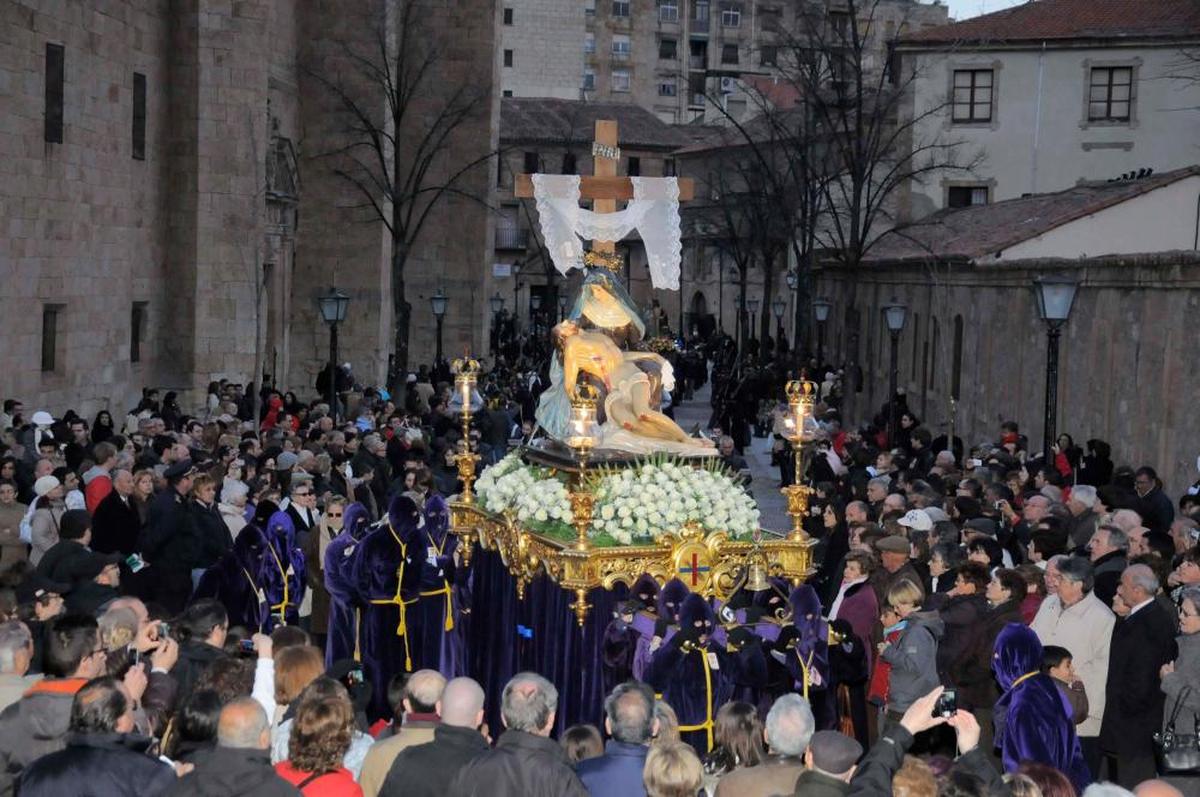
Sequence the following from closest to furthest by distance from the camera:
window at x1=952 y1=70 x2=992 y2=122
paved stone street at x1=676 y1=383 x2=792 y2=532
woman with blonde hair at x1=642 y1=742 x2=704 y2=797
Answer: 1. woman with blonde hair at x1=642 y1=742 x2=704 y2=797
2. paved stone street at x1=676 y1=383 x2=792 y2=532
3. window at x1=952 y1=70 x2=992 y2=122

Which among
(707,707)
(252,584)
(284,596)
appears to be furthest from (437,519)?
(707,707)

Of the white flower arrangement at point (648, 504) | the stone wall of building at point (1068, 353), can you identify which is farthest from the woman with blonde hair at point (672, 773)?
the stone wall of building at point (1068, 353)

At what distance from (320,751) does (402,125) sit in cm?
3867

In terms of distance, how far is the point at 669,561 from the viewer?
11.9 m

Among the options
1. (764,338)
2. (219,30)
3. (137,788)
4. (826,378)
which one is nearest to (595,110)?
(764,338)

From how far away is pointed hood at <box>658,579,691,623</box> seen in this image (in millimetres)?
10602

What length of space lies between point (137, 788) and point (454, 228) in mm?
39710

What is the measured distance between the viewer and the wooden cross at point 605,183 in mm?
13969

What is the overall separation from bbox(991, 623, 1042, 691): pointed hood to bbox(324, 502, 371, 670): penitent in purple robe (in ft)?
19.6

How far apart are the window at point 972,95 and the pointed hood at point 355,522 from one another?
37671 millimetres

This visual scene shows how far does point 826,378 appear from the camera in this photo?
40.9 metres

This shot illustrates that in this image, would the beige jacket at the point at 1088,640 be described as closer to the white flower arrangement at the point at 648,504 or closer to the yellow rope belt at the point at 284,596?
the white flower arrangement at the point at 648,504

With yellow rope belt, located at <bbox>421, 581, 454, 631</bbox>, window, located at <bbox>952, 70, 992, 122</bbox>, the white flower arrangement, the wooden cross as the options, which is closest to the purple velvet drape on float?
yellow rope belt, located at <bbox>421, 581, 454, 631</bbox>

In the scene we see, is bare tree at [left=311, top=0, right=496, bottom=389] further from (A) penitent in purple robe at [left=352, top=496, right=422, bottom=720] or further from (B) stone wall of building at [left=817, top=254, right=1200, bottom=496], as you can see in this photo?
(A) penitent in purple robe at [left=352, top=496, right=422, bottom=720]
